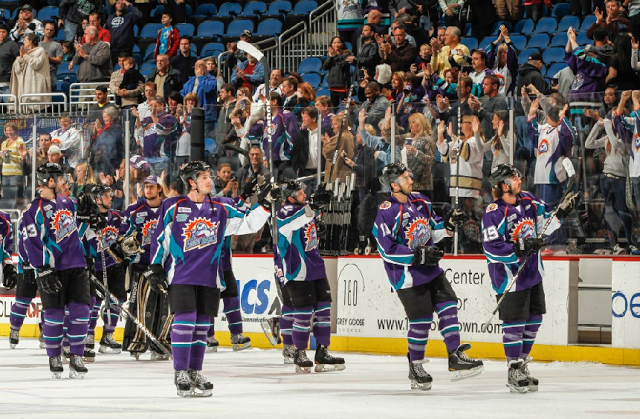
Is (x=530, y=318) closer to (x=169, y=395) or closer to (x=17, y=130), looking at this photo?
(x=169, y=395)

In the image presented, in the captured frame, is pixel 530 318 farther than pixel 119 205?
No

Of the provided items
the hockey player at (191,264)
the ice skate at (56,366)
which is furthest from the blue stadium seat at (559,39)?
the ice skate at (56,366)

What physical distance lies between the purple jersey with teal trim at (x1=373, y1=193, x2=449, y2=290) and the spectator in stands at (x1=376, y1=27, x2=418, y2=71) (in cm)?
566

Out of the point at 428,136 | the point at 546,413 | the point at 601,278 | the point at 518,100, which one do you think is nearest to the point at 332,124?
the point at 428,136

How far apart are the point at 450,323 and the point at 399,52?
6395 mm

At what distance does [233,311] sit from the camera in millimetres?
12680

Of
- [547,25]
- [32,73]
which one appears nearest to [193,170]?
[547,25]

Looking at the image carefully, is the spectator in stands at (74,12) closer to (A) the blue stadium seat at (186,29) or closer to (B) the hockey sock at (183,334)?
(A) the blue stadium seat at (186,29)

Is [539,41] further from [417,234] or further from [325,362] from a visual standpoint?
[417,234]

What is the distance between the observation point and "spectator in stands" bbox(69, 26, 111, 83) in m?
18.3

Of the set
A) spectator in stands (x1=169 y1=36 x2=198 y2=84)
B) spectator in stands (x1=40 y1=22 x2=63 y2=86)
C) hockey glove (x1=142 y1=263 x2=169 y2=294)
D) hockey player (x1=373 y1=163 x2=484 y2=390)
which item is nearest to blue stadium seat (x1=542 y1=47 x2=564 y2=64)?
spectator in stands (x1=169 y1=36 x2=198 y2=84)

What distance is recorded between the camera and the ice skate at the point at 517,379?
895 centimetres

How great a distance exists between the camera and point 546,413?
769 centimetres

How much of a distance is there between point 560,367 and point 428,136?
2670 millimetres
